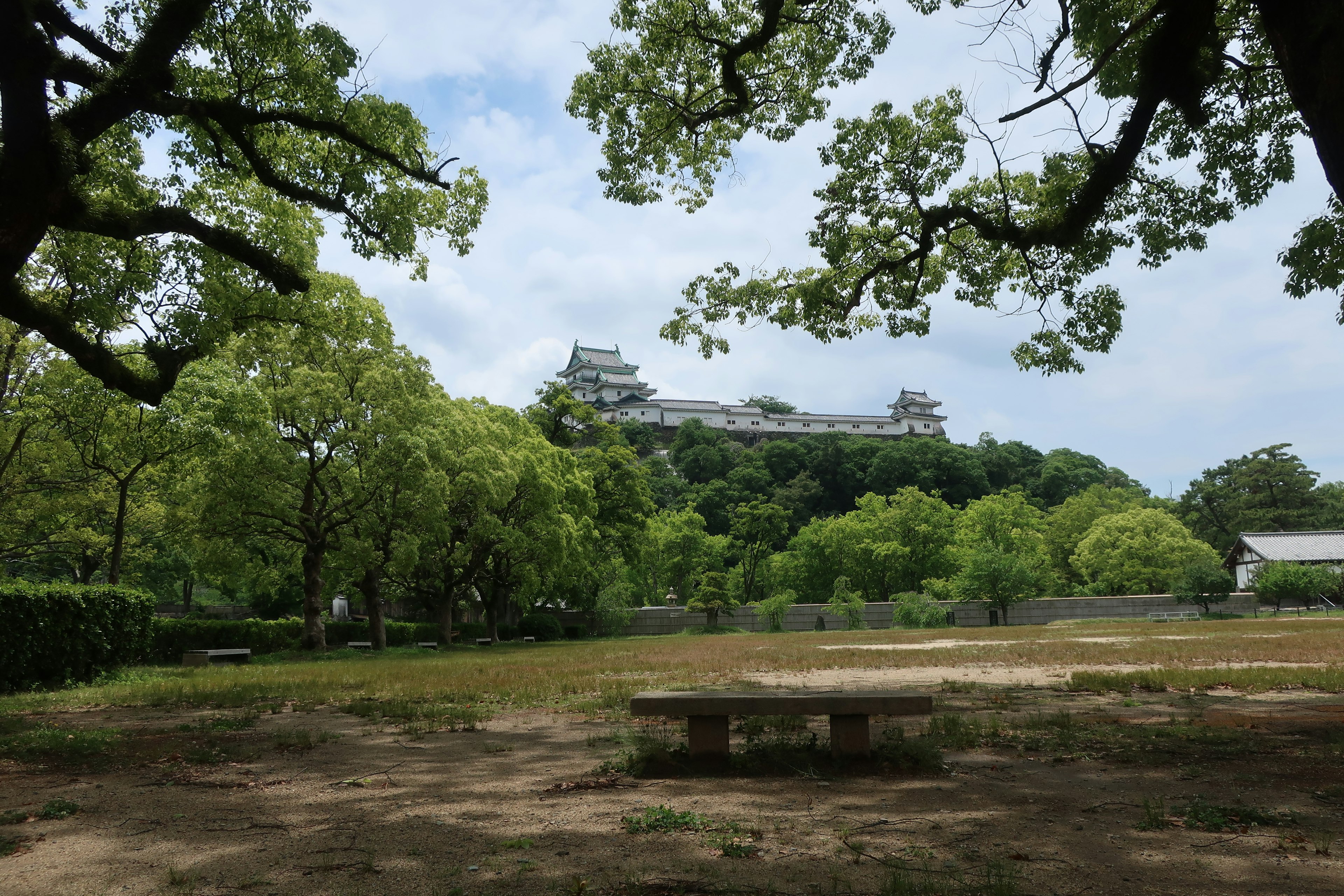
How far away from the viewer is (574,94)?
34.6ft

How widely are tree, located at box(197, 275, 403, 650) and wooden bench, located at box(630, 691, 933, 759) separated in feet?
52.9

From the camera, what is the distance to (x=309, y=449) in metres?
21.2

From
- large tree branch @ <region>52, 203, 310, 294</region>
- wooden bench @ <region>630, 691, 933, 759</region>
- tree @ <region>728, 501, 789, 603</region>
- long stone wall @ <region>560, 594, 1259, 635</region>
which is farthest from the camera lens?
tree @ <region>728, 501, 789, 603</region>

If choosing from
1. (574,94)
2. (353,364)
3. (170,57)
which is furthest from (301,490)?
(170,57)

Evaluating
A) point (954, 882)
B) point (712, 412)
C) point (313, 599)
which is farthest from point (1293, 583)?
point (712, 412)

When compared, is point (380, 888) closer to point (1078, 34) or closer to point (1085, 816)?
point (1085, 816)

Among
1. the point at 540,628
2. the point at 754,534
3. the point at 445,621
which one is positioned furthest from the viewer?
the point at 754,534

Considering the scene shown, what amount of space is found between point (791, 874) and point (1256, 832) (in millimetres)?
2148

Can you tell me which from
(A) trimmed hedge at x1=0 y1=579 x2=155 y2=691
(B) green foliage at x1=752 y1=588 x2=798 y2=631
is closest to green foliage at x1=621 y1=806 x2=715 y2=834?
(A) trimmed hedge at x1=0 y1=579 x2=155 y2=691

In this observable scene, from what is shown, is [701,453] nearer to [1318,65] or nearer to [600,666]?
[600,666]

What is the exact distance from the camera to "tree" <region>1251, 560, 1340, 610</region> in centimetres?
3762

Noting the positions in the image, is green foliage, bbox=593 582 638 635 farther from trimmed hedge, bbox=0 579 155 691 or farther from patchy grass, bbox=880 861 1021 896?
patchy grass, bbox=880 861 1021 896

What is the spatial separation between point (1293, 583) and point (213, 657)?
44006mm

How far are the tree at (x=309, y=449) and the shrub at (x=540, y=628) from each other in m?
12.2
